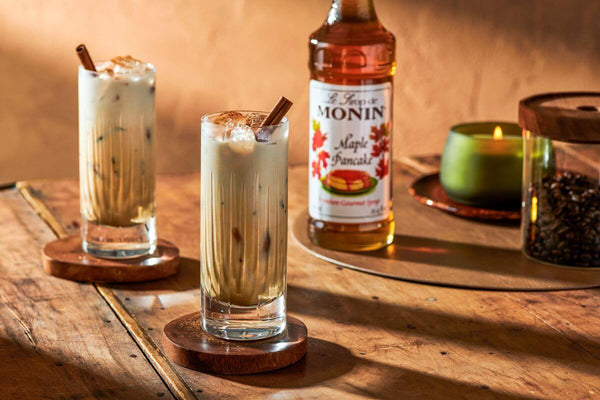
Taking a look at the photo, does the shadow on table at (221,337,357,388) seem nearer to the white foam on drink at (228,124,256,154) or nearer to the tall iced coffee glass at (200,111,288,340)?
Result: the tall iced coffee glass at (200,111,288,340)

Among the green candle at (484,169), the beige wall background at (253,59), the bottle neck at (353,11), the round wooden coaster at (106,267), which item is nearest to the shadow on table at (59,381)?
the round wooden coaster at (106,267)

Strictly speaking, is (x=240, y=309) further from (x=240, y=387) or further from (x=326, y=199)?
(x=326, y=199)

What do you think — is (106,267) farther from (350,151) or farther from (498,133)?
(498,133)

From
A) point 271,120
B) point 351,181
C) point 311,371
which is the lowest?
point 311,371

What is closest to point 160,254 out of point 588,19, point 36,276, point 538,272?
point 36,276

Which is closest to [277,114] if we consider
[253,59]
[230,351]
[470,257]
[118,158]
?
[230,351]

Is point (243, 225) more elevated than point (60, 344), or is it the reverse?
point (243, 225)

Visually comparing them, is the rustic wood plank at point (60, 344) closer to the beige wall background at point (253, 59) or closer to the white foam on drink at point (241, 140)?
the white foam on drink at point (241, 140)

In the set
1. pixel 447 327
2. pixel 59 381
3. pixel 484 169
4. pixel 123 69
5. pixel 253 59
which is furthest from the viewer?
pixel 253 59
